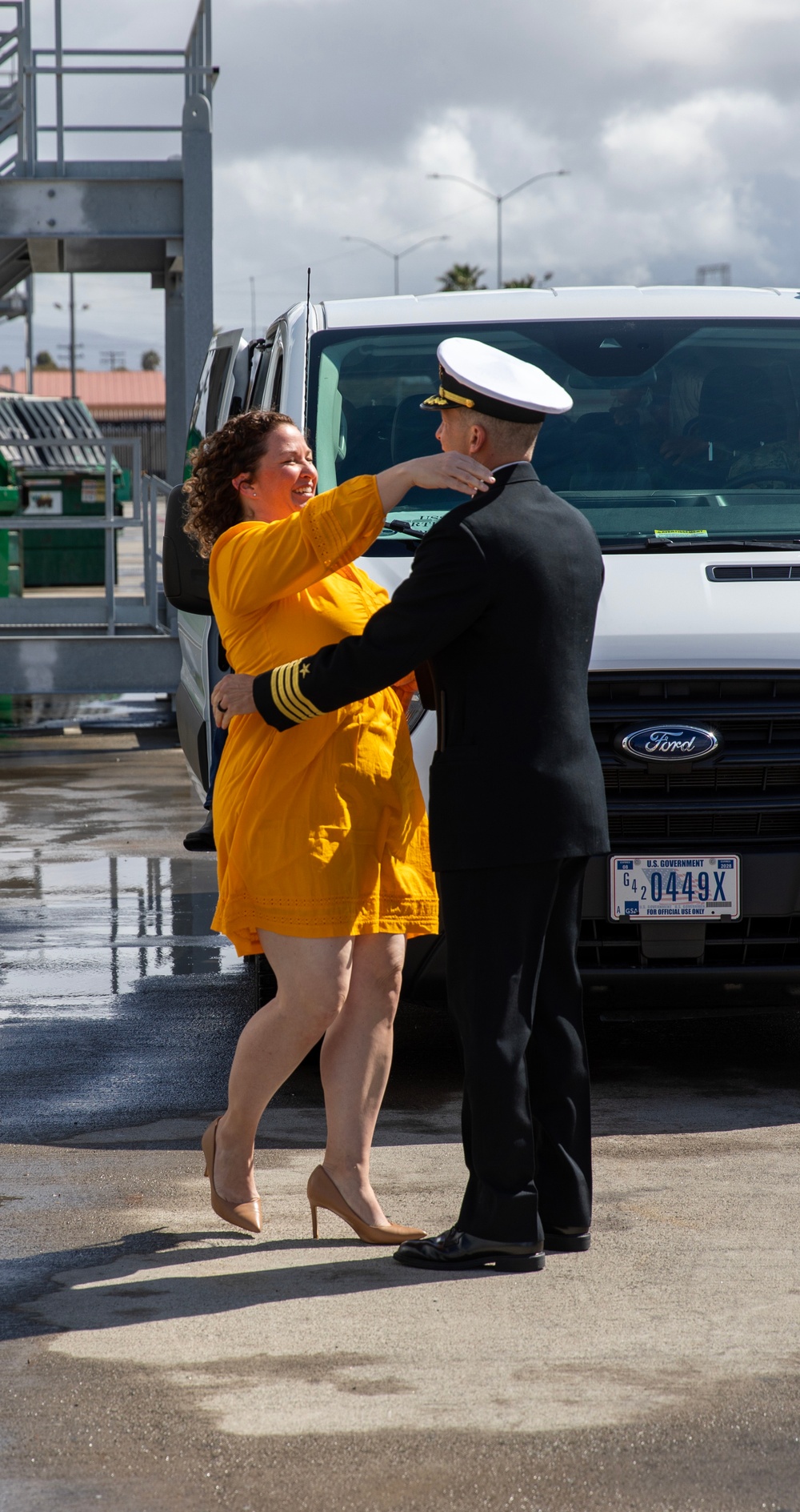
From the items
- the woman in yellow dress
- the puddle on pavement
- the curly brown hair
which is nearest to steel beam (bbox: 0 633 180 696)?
the puddle on pavement

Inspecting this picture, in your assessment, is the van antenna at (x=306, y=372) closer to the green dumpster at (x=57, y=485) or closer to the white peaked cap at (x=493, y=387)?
the white peaked cap at (x=493, y=387)

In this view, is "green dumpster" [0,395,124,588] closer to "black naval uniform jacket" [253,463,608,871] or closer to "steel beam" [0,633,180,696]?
Answer: "steel beam" [0,633,180,696]

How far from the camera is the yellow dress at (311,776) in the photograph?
377cm

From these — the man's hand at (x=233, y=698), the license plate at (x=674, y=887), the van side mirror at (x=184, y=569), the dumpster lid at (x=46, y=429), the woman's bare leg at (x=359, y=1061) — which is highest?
the dumpster lid at (x=46, y=429)

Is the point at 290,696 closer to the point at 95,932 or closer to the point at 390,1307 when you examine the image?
the point at 390,1307

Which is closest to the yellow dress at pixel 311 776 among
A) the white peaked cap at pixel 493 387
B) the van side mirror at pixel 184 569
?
the white peaked cap at pixel 493 387

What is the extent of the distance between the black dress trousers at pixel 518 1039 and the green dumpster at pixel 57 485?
1939 centimetres

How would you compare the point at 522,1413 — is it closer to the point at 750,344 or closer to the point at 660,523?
the point at 660,523

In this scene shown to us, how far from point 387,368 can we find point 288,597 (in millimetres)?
2072

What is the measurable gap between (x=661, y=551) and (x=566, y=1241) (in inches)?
81.6

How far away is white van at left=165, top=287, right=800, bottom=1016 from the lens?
4719 mm

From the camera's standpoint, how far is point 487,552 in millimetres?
3545

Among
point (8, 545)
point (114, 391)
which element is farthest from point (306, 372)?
point (114, 391)

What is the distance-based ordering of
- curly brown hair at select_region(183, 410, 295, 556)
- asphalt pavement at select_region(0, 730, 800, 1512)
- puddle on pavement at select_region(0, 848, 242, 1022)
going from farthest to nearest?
puddle on pavement at select_region(0, 848, 242, 1022)
curly brown hair at select_region(183, 410, 295, 556)
asphalt pavement at select_region(0, 730, 800, 1512)
